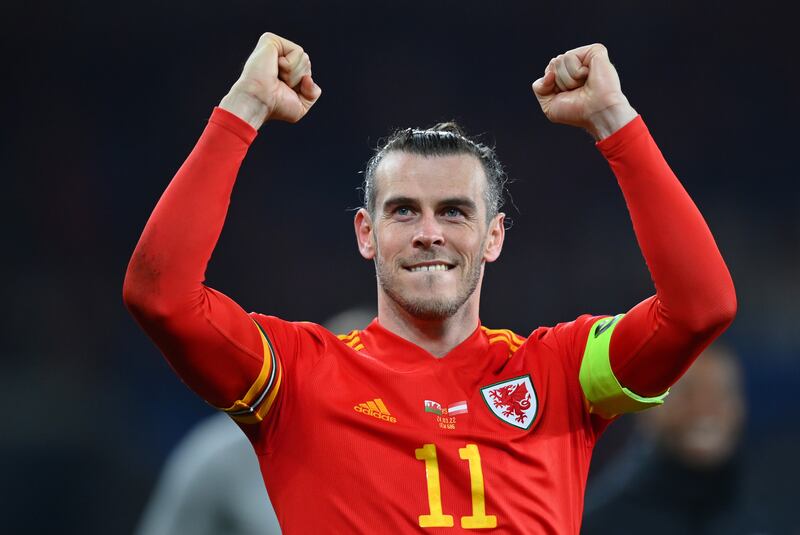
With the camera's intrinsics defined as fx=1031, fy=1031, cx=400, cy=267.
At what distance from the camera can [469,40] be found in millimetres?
5324

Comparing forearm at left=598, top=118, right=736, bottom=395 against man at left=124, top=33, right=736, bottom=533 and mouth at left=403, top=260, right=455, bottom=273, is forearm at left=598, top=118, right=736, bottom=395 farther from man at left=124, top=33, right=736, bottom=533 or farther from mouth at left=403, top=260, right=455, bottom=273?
mouth at left=403, top=260, right=455, bottom=273

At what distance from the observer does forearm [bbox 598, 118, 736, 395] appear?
2.20 meters

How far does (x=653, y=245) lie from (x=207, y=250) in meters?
0.94

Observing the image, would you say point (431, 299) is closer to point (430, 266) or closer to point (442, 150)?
point (430, 266)

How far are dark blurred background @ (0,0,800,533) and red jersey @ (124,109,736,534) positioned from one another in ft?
7.90

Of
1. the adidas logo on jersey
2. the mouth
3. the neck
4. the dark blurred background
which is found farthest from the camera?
the dark blurred background

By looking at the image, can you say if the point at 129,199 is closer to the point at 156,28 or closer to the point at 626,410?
the point at 156,28

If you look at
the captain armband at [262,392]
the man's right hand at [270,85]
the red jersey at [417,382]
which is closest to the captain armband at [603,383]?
the red jersey at [417,382]

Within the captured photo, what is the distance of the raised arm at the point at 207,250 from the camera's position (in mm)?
2076

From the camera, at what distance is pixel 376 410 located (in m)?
2.37

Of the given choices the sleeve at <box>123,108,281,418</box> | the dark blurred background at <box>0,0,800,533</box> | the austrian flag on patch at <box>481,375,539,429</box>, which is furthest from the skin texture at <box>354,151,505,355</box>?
the dark blurred background at <box>0,0,800,533</box>

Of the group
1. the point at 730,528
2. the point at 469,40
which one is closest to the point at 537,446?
the point at 730,528

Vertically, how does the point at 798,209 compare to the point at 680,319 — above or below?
above

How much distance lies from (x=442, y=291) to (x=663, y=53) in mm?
3396
